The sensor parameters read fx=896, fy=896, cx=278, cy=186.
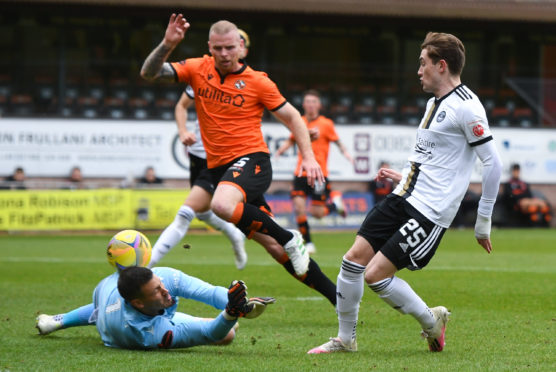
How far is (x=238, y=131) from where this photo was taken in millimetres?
7828

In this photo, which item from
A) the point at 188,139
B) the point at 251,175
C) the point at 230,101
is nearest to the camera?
the point at 251,175

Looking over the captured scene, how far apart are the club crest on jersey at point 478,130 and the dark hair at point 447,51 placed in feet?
1.56

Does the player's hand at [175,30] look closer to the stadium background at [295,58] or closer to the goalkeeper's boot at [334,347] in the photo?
the goalkeeper's boot at [334,347]

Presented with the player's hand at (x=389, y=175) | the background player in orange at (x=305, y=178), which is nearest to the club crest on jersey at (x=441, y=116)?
the player's hand at (x=389, y=175)

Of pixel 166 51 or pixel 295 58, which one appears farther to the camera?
pixel 295 58

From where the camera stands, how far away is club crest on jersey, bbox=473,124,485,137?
562 cm

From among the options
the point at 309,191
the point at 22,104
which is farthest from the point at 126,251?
the point at 22,104

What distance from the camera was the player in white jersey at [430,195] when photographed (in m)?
5.71

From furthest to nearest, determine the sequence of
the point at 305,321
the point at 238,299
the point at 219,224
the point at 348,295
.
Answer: the point at 219,224
the point at 305,321
the point at 348,295
the point at 238,299

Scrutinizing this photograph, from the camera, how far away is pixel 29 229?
21.3 meters

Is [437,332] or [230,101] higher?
[230,101]

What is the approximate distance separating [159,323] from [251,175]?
1941 millimetres

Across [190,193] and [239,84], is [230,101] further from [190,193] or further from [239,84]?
[190,193]

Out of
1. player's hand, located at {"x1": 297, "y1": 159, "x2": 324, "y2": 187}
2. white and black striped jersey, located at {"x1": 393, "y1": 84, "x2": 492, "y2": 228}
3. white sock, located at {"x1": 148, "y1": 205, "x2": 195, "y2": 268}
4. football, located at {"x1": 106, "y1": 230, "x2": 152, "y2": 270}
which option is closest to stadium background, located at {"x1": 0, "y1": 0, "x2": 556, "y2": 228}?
white sock, located at {"x1": 148, "y1": 205, "x2": 195, "y2": 268}
